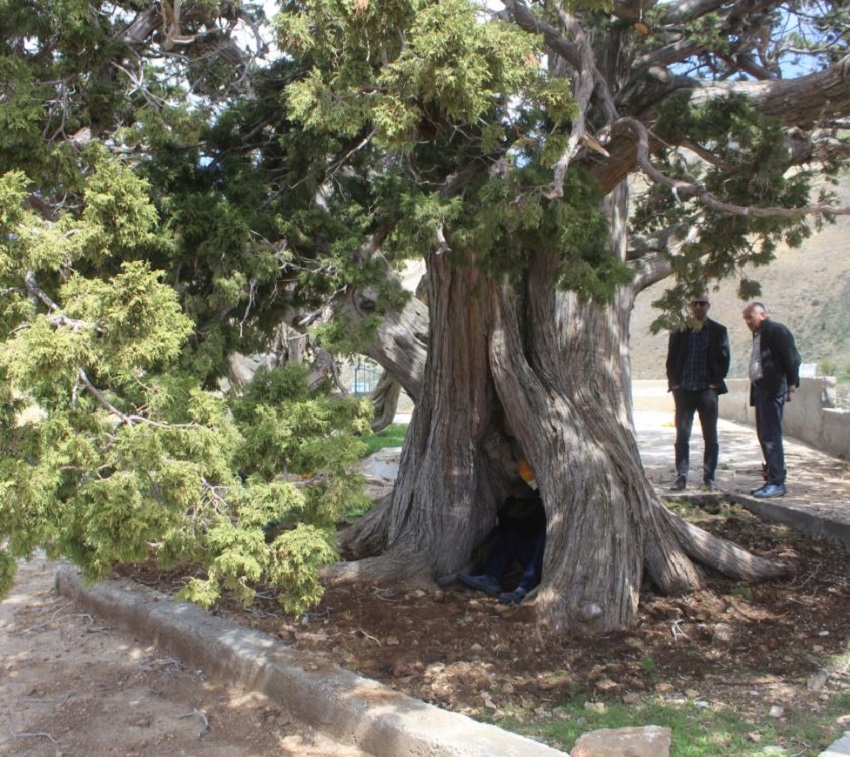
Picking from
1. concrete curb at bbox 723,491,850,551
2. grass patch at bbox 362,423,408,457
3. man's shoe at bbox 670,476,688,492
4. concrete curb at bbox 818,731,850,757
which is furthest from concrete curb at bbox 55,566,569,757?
grass patch at bbox 362,423,408,457

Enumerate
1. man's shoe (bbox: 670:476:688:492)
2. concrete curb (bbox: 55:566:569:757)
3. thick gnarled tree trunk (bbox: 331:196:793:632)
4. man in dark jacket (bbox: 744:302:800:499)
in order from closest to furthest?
concrete curb (bbox: 55:566:569:757)
thick gnarled tree trunk (bbox: 331:196:793:632)
man in dark jacket (bbox: 744:302:800:499)
man's shoe (bbox: 670:476:688:492)

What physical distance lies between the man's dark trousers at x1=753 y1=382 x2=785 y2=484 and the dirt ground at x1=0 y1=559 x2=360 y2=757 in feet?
18.0

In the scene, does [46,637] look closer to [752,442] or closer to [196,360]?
[196,360]

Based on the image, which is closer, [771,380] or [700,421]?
[771,380]

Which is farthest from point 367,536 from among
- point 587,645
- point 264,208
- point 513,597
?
point 264,208

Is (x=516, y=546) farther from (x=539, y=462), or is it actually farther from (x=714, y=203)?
(x=714, y=203)

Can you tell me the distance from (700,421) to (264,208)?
545 centimetres

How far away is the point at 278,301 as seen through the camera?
4.65 m

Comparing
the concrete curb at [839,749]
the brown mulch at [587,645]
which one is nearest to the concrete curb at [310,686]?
the brown mulch at [587,645]

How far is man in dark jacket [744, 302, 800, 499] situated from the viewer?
26.5 feet

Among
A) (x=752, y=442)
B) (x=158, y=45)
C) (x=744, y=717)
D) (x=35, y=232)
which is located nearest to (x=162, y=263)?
(x=35, y=232)

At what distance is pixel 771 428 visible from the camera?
8117 millimetres

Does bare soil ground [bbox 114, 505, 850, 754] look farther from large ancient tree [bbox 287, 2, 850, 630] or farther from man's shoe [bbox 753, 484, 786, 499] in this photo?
man's shoe [bbox 753, 484, 786, 499]

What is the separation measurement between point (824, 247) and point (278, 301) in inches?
2175
